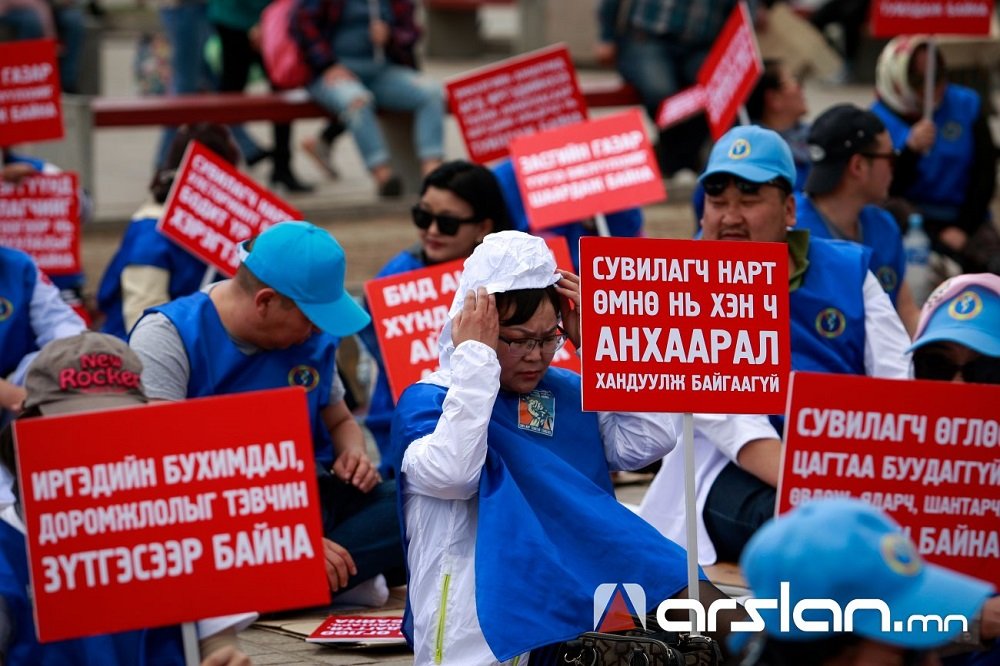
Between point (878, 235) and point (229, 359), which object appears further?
point (878, 235)

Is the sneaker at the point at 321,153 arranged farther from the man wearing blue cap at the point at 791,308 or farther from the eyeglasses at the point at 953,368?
the eyeglasses at the point at 953,368

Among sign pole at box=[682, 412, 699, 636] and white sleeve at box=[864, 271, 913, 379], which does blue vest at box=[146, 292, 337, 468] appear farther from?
white sleeve at box=[864, 271, 913, 379]

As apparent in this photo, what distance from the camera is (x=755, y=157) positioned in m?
6.13

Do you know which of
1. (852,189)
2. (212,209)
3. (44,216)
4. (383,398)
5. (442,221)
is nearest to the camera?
(383,398)

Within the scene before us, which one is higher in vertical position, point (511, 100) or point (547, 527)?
point (511, 100)

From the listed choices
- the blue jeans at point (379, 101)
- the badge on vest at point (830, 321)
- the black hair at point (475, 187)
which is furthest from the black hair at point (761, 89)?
the badge on vest at point (830, 321)

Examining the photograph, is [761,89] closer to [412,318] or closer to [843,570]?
[412,318]

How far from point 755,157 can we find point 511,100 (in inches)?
124

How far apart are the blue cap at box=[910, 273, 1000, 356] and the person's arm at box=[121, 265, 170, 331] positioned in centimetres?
350

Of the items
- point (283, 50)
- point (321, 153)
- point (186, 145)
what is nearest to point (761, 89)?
point (186, 145)

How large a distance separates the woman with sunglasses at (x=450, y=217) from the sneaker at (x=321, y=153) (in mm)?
7317

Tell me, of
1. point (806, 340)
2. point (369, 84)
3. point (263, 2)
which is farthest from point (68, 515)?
point (263, 2)

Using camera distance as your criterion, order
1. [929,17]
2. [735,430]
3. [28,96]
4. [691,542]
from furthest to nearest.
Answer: [929,17]
[28,96]
[735,430]
[691,542]

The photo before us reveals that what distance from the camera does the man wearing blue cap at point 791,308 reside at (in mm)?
6004
